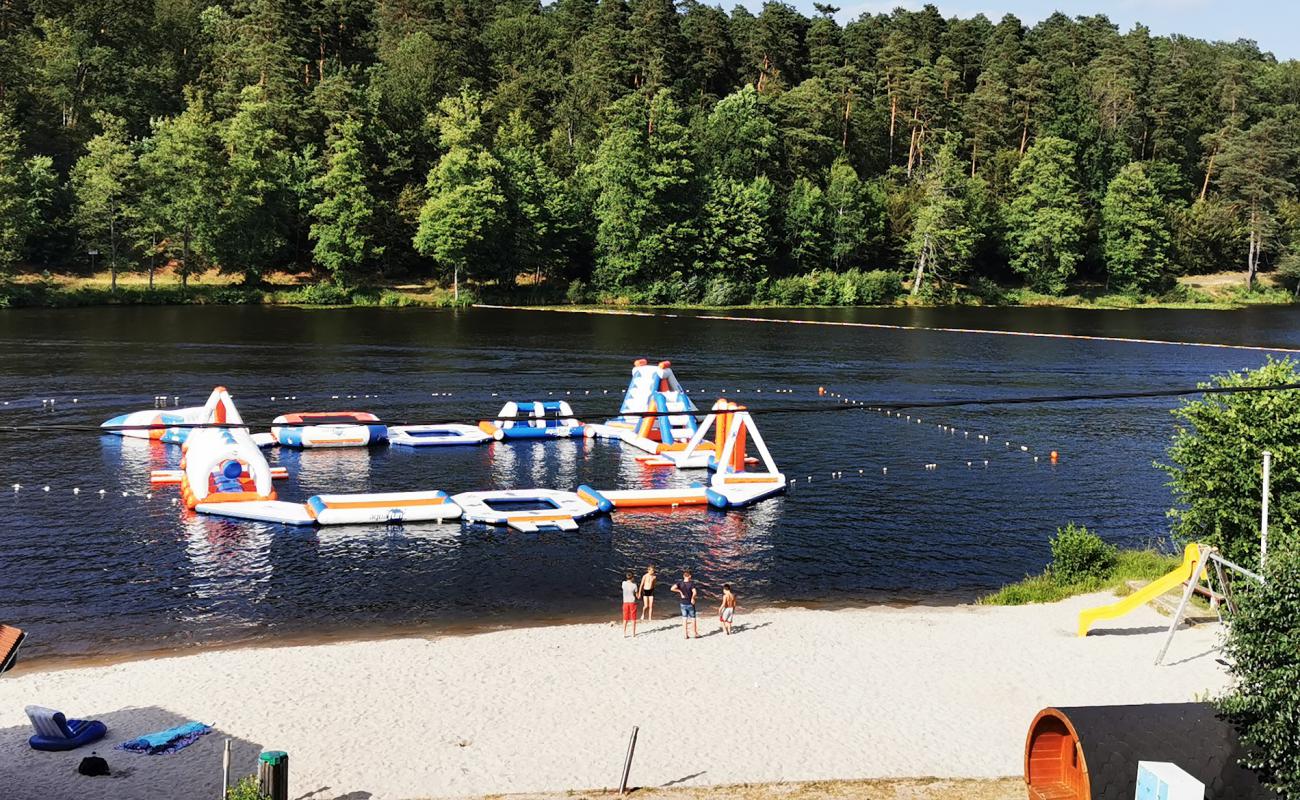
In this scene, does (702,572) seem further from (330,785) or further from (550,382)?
(550,382)

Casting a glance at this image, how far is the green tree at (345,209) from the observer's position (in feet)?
386

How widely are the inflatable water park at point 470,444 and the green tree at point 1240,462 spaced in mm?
13905

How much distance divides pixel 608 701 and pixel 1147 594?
48.9ft

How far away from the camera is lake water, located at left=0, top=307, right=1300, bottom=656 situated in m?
35.8

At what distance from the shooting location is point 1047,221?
14062 centimetres

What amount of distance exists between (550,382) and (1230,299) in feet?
351

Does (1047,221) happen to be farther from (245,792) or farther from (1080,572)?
(245,792)

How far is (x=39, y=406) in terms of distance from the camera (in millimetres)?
62188

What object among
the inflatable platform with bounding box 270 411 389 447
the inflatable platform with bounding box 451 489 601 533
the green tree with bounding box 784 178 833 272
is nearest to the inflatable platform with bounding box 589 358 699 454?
the inflatable platform with bounding box 451 489 601 533

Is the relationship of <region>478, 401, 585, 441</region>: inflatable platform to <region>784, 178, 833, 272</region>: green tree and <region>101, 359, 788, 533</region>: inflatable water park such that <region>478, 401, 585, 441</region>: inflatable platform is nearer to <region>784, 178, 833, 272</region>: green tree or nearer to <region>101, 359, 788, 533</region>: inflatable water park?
<region>101, 359, 788, 533</region>: inflatable water park

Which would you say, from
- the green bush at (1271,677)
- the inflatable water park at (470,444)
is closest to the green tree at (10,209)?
the inflatable water park at (470,444)

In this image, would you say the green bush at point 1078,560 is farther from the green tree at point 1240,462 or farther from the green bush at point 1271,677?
the green bush at point 1271,677

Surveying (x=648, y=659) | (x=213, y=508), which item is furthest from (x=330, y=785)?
(x=213, y=508)

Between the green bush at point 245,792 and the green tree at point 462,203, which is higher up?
the green tree at point 462,203
